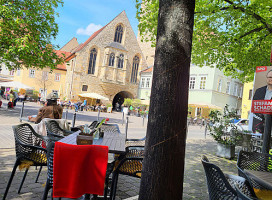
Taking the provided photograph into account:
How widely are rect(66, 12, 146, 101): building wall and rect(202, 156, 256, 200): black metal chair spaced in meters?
31.5

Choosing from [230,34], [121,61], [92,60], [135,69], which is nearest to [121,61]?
[121,61]

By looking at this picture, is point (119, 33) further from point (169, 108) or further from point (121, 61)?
point (169, 108)

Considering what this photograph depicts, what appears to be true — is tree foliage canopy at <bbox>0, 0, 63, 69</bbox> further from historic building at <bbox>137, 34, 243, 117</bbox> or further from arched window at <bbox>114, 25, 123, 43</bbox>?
arched window at <bbox>114, 25, 123, 43</bbox>

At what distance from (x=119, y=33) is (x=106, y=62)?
5339 mm

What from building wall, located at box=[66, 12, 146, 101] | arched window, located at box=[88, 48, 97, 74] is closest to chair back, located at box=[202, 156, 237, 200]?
building wall, located at box=[66, 12, 146, 101]

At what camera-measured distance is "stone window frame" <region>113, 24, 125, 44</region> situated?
3566 centimetres

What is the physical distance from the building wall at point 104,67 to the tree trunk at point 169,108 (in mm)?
31673

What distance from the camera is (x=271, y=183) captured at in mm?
2488

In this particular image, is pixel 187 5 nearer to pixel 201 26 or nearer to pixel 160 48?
pixel 160 48

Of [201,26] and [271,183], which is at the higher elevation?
[201,26]

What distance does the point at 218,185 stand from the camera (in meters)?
2.21

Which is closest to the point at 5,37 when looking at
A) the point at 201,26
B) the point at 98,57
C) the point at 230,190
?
the point at 201,26

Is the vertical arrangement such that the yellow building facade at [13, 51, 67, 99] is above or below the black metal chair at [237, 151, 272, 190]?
above

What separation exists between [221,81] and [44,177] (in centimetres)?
3059
